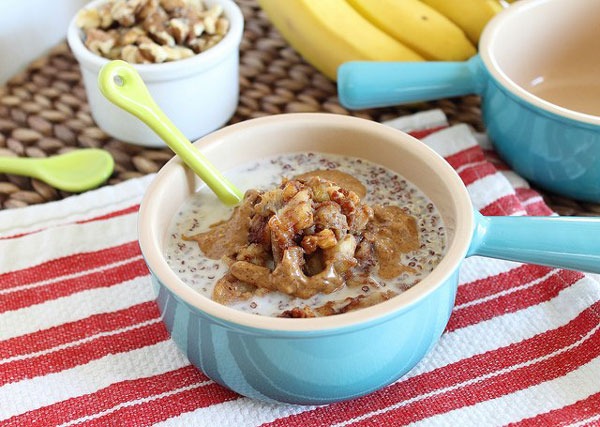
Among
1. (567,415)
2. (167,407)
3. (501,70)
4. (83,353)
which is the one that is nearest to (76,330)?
(83,353)

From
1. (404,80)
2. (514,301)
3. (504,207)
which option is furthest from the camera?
(404,80)

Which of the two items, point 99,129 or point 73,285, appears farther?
point 99,129

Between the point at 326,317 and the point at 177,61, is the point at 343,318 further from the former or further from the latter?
the point at 177,61

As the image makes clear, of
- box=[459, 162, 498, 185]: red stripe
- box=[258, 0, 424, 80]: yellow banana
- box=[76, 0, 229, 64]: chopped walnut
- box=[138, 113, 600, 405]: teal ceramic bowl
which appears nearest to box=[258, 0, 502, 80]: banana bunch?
box=[258, 0, 424, 80]: yellow banana

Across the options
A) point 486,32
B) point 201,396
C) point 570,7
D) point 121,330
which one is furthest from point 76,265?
point 570,7

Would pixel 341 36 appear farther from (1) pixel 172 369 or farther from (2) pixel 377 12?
(1) pixel 172 369

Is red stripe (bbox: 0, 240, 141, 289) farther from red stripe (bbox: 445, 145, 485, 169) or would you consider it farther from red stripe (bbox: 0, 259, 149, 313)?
red stripe (bbox: 445, 145, 485, 169)
